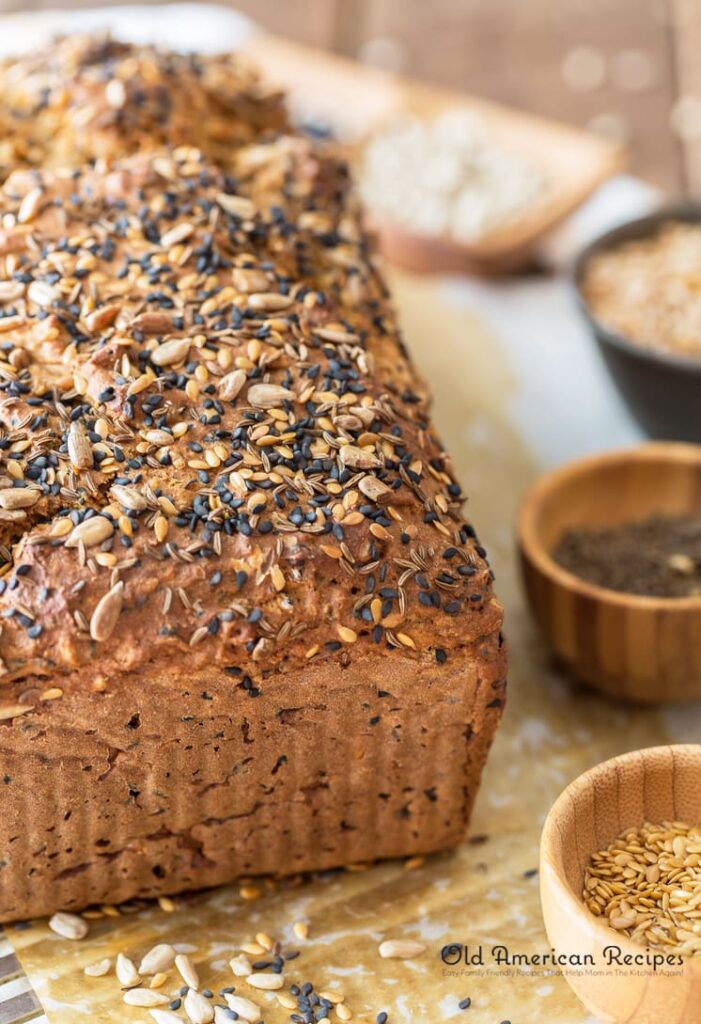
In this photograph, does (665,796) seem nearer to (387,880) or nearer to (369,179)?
(387,880)

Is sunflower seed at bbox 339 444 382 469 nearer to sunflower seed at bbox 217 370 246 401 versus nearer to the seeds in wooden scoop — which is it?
sunflower seed at bbox 217 370 246 401

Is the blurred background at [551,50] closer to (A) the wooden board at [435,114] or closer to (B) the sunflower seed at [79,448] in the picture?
(A) the wooden board at [435,114]

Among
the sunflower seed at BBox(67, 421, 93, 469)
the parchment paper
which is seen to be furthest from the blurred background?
the sunflower seed at BBox(67, 421, 93, 469)

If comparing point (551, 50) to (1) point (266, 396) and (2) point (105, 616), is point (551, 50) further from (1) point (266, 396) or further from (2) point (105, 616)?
(2) point (105, 616)

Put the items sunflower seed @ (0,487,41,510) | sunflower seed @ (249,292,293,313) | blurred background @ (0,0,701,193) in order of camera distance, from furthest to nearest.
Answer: blurred background @ (0,0,701,193), sunflower seed @ (249,292,293,313), sunflower seed @ (0,487,41,510)

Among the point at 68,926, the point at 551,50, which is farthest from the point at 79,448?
the point at 551,50

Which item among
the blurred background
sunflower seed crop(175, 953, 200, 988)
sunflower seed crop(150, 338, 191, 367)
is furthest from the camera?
the blurred background

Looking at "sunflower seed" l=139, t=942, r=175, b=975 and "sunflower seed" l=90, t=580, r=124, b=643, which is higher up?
"sunflower seed" l=90, t=580, r=124, b=643

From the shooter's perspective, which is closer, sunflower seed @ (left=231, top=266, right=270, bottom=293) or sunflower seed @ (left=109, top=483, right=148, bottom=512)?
sunflower seed @ (left=109, top=483, right=148, bottom=512)
